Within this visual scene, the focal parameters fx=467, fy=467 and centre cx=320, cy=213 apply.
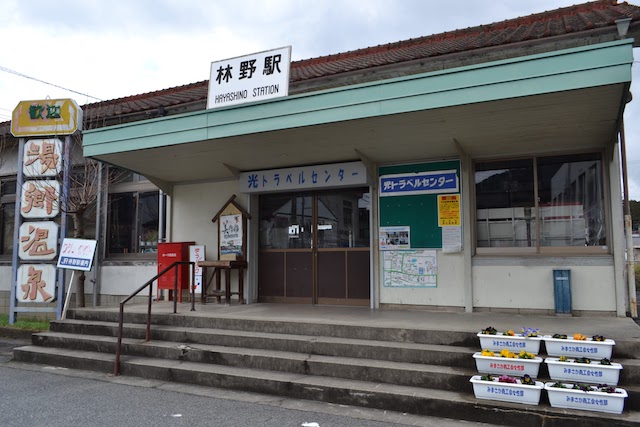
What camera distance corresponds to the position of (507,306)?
23.1 ft

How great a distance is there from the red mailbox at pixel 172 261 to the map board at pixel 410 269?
398 cm

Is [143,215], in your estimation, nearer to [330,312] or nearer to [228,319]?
[228,319]

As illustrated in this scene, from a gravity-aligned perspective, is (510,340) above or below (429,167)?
below

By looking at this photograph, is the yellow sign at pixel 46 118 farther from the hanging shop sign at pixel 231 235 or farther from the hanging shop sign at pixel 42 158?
the hanging shop sign at pixel 231 235

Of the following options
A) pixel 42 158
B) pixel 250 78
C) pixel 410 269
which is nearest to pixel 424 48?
pixel 250 78

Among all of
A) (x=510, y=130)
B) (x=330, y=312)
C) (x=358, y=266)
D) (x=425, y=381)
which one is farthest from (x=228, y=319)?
(x=510, y=130)

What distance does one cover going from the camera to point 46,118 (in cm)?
957

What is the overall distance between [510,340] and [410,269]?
2790mm

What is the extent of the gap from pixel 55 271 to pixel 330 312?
5874 mm

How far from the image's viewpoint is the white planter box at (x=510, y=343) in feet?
15.9

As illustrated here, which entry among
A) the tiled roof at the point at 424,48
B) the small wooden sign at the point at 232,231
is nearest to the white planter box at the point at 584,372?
the tiled roof at the point at 424,48

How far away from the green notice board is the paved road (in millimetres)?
3444

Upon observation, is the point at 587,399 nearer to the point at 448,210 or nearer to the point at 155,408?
the point at 448,210

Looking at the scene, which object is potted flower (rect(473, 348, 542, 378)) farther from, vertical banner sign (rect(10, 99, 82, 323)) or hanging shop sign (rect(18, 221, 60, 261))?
hanging shop sign (rect(18, 221, 60, 261))
